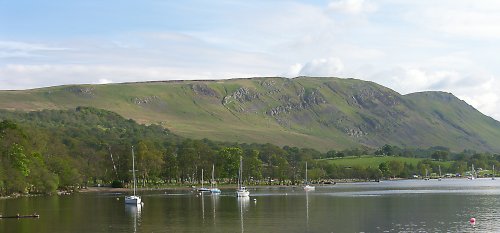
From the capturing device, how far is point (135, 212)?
104438mm

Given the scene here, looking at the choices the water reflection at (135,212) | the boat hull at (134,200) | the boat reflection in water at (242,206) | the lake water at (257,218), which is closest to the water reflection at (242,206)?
the boat reflection in water at (242,206)

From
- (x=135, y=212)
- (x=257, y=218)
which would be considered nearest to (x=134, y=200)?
(x=135, y=212)

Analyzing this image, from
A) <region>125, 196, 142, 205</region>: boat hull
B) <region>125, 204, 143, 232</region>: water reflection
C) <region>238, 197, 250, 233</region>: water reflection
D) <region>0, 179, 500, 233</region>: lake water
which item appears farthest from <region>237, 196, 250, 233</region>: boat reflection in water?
<region>125, 196, 142, 205</region>: boat hull

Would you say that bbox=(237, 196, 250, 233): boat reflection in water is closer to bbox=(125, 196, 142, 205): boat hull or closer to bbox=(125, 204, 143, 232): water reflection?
bbox=(125, 204, 143, 232): water reflection

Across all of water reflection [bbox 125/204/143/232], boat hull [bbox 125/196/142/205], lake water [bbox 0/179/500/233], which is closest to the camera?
lake water [bbox 0/179/500/233]

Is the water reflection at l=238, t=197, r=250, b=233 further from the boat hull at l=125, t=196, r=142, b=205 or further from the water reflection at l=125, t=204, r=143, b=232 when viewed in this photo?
the boat hull at l=125, t=196, r=142, b=205

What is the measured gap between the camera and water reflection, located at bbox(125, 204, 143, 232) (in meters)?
87.0

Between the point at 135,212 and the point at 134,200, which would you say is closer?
the point at 135,212

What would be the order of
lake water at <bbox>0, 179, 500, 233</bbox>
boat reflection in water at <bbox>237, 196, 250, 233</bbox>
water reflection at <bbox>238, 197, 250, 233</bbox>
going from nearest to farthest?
lake water at <bbox>0, 179, 500, 233</bbox>, water reflection at <bbox>238, 197, 250, 233</bbox>, boat reflection in water at <bbox>237, 196, 250, 233</bbox>

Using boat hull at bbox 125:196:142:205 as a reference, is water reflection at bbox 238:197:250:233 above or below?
below

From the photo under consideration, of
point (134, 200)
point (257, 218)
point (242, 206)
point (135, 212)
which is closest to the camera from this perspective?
point (257, 218)

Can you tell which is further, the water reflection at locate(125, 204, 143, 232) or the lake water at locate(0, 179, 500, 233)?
the water reflection at locate(125, 204, 143, 232)

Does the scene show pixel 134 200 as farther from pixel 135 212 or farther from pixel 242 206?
pixel 242 206

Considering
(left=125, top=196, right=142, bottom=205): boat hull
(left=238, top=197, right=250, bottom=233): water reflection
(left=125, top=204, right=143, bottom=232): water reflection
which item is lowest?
(left=238, top=197, right=250, bottom=233): water reflection
